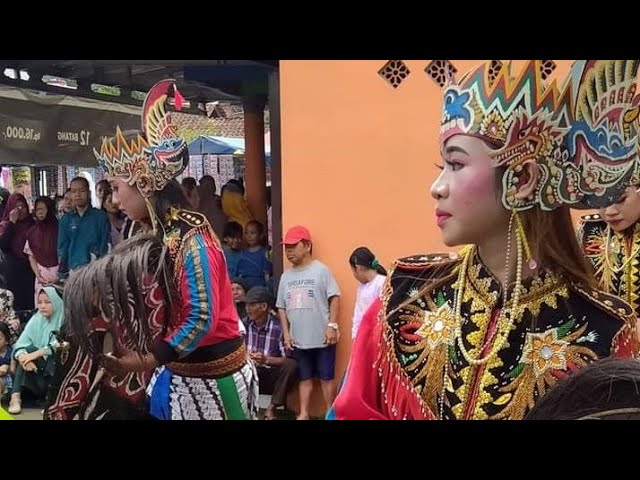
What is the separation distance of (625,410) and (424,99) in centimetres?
257

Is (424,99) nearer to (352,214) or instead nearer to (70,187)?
(352,214)

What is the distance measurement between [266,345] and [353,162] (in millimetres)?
928

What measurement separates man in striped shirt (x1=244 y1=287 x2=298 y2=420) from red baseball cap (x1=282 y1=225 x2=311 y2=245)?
338 millimetres

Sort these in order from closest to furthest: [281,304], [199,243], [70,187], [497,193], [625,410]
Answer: [625,410]
[497,193]
[199,243]
[281,304]
[70,187]

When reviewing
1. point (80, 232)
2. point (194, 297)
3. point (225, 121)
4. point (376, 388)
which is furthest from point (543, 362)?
point (225, 121)

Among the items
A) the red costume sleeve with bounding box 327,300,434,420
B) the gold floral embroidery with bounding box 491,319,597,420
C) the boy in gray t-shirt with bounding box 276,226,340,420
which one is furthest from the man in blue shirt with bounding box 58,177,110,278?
the gold floral embroidery with bounding box 491,319,597,420

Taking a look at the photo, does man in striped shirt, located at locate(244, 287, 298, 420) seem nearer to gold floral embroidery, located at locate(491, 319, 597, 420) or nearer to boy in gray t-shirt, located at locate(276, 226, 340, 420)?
boy in gray t-shirt, located at locate(276, 226, 340, 420)

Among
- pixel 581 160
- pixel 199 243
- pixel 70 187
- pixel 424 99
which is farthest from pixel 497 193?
pixel 70 187

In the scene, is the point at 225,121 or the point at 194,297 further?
the point at 225,121

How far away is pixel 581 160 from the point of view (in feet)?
5.30

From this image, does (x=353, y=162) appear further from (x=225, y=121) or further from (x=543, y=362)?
(x=543, y=362)

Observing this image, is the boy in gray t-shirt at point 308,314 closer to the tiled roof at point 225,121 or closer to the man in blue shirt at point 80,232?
the man in blue shirt at point 80,232

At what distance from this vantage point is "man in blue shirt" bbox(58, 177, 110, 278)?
12.3 ft

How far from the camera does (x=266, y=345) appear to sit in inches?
152
